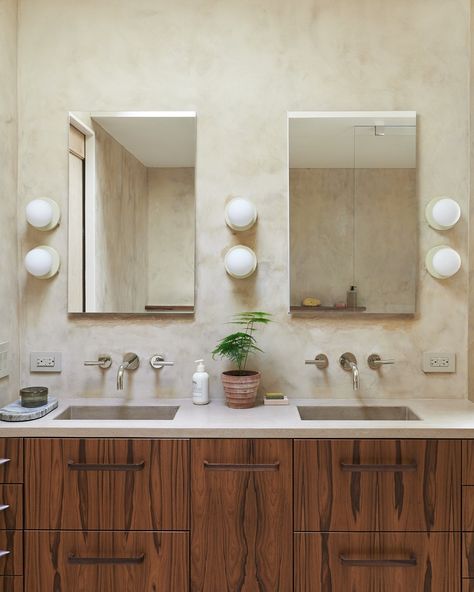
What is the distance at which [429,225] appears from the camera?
2.26 m

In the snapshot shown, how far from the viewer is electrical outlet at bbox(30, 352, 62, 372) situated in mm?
2270

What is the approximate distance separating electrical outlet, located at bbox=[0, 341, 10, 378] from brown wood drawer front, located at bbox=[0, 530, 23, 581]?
604mm

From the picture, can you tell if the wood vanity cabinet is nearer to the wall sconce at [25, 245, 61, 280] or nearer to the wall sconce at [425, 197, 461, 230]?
the wall sconce at [25, 245, 61, 280]

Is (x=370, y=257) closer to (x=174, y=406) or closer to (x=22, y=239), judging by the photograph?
(x=174, y=406)

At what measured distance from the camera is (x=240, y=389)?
6.75ft

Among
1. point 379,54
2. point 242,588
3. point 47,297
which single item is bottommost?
point 242,588

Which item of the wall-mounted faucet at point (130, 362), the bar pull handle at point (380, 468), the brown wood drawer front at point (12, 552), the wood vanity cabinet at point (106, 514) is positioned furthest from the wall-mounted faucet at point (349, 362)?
the brown wood drawer front at point (12, 552)

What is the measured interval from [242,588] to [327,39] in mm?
2211

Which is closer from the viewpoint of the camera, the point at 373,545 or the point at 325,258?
the point at 373,545

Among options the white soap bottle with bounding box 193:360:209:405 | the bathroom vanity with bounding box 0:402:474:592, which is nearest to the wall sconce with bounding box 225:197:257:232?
the white soap bottle with bounding box 193:360:209:405

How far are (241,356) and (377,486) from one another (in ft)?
2.36

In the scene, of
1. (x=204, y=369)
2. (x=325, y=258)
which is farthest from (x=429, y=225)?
(x=204, y=369)

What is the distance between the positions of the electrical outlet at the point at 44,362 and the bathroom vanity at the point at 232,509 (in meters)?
0.50

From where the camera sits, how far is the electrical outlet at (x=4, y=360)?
2074 millimetres
